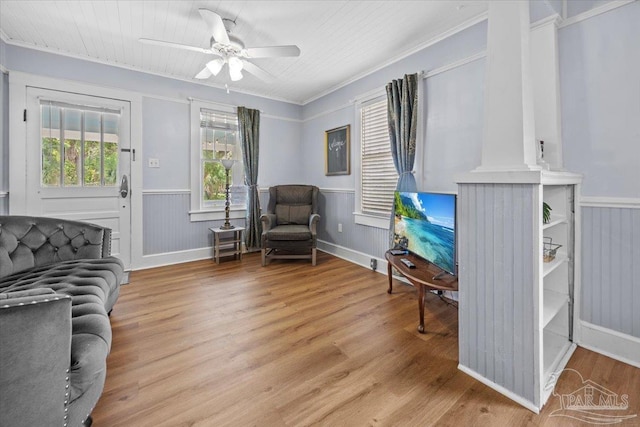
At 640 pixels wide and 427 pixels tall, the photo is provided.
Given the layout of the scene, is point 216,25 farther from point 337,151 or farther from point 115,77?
point 337,151

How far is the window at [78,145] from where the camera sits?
3.09m

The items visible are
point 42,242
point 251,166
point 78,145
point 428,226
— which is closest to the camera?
point 42,242

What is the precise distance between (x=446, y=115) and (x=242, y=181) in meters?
3.06

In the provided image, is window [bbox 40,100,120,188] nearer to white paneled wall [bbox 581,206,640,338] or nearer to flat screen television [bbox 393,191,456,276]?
flat screen television [bbox 393,191,456,276]

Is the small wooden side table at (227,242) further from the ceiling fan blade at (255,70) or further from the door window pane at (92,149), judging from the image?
the ceiling fan blade at (255,70)

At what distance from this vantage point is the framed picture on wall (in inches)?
156

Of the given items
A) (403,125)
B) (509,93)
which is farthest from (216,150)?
(509,93)

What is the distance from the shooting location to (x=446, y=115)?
268 centimetres

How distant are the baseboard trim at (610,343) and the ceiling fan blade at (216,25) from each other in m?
3.41

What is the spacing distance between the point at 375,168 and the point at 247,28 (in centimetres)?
204

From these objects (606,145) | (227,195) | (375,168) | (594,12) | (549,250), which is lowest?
(549,250)

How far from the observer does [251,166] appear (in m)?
4.34

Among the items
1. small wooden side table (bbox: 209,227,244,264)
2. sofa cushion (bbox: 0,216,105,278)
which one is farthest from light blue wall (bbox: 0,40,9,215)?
small wooden side table (bbox: 209,227,244,264)

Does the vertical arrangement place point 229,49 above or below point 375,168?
above
